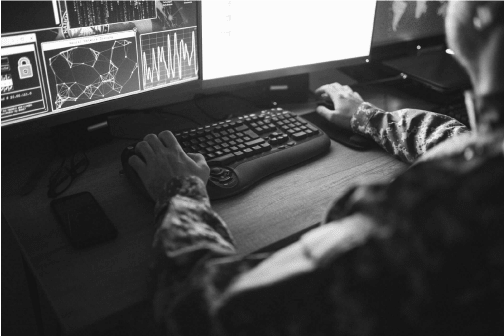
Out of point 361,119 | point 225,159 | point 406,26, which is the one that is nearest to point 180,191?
point 225,159

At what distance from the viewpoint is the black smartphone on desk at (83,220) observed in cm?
77

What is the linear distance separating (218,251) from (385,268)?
10.2 inches

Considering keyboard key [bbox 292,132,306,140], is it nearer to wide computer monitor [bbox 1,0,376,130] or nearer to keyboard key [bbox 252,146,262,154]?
keyboard key [bbox 252,146,262,154]

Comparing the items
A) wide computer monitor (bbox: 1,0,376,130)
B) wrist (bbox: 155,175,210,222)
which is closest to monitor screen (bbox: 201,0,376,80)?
wide computer monitor (bbox: 1,0,376,130)

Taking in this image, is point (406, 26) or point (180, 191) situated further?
point (406, 26)

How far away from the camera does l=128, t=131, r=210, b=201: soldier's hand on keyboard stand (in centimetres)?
84

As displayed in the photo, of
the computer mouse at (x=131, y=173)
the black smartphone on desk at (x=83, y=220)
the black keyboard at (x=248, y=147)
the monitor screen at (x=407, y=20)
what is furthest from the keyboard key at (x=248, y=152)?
the monitor screen at (x=407, y=20)

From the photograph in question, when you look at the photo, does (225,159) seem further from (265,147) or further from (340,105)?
(340,105)

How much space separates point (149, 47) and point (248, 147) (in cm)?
32

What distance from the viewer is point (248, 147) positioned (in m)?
1.03

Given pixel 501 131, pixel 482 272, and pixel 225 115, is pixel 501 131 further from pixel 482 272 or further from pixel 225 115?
pixel 225 115

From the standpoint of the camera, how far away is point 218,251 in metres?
0.65

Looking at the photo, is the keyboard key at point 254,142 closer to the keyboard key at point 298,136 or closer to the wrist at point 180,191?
the keyboard key at point 298,136

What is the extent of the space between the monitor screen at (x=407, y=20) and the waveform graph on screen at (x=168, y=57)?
616 millimetres
